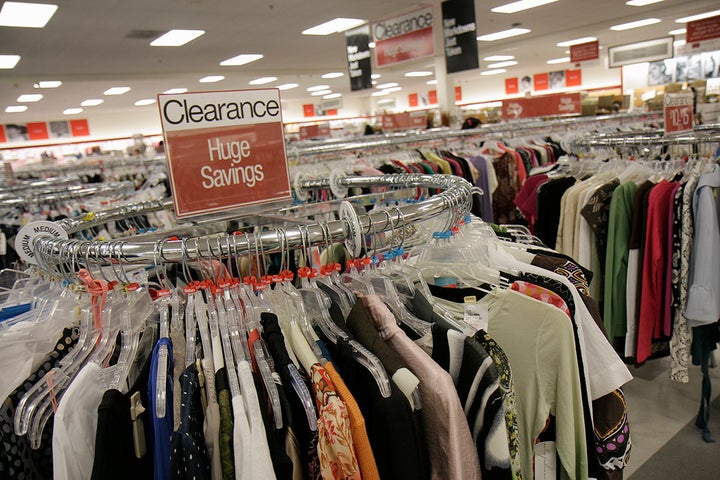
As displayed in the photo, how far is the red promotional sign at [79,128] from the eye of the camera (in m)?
18.6

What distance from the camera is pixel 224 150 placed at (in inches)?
60.7

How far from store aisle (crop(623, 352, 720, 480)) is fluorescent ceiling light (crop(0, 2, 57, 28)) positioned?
6774 millimetres

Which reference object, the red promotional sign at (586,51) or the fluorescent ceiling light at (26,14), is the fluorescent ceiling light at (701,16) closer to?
the red promotional sign at (586,51)

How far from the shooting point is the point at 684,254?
7.73ft

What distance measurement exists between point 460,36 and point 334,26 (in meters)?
2.90

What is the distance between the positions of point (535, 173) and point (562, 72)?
17.7 m

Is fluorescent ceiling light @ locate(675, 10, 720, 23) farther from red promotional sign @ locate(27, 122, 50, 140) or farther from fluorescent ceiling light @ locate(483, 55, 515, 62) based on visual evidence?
red promotional sign @ locate(27, 122, 50, 140)

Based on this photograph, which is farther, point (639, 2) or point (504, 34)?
point (504, 34)

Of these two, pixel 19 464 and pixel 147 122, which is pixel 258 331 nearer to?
pixel 19 464

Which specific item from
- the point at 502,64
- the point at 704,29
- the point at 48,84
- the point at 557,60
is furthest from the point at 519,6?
the point at 48,84

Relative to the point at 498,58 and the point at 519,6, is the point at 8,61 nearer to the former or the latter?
the point at 519,6

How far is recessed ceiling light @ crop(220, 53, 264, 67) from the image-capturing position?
412 inches

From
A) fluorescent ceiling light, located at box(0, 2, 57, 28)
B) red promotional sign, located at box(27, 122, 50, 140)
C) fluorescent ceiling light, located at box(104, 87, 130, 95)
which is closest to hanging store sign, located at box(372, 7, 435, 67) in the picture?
fluorescent ceiling light, located at box(0, 2, 57, 28)

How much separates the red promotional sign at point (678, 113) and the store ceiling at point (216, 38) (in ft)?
→ 15.6
